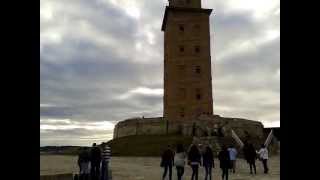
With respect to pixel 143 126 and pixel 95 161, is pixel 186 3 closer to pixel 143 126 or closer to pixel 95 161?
pixel 143 126

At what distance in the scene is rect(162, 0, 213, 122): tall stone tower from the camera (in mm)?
50719

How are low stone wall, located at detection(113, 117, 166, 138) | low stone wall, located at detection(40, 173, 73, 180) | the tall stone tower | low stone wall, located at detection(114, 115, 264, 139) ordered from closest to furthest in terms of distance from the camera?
low stone wall, located at detection(40, 173, 73, 180) → low stone wall, located at detection(114, 115, 264, 139) → low stone wall, located at detection(113, 117, 166, 138) → the tall stone tower

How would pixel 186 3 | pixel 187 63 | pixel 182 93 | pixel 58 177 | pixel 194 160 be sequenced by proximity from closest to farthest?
pixel 194 160, pixel 58 177, pixel 182 93, pixel 187 63, pixel 186 3

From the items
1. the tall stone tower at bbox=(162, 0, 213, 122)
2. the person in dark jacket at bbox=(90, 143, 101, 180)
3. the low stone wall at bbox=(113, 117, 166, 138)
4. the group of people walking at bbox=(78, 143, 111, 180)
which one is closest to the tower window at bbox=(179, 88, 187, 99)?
the tall stone tower at bbox=(162, 0, 213, 122)

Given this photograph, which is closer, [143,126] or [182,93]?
[143,126]

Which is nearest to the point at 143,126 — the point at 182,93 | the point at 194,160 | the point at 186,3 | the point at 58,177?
the point at 182,93

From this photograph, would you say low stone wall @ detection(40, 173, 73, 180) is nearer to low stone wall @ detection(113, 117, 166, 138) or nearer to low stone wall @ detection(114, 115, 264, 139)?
low stone wall @ detection(114, 115, 264, 139)

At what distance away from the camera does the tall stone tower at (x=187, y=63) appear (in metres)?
50.7

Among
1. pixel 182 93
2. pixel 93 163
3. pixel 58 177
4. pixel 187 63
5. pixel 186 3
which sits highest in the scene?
pixel 186 3

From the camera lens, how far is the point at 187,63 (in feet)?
169

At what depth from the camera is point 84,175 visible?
1516cm

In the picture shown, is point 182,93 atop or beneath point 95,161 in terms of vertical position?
atop
